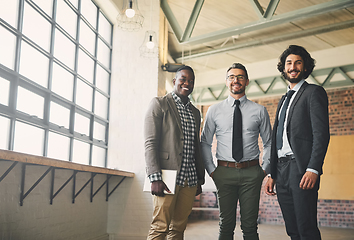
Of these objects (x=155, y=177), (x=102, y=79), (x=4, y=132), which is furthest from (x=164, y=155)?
(x=102, y=79)

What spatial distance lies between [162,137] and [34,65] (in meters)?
2.19

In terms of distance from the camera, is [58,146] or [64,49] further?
[64,49]

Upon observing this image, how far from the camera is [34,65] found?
3.79m

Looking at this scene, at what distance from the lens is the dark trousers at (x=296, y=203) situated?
1986 millimetres

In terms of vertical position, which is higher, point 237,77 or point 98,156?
point 237,77

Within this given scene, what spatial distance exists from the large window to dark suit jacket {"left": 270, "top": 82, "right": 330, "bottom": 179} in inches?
103

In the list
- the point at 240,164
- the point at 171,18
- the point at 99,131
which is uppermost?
the point at 171,18

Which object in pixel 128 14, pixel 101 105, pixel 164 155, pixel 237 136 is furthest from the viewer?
pixel 101 105

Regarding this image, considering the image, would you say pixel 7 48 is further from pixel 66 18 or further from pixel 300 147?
pixel 300 147

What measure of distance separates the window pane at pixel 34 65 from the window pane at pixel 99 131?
4.89ft

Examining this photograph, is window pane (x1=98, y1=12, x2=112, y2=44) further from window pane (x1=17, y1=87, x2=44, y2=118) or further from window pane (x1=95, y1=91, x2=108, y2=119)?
window pane (x1=17, y1=87, x2=44, y2=118)

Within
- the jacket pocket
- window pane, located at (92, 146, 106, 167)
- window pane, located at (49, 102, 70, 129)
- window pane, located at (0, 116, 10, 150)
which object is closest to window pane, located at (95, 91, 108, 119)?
window pane, located at (92, 146, 106, 167)

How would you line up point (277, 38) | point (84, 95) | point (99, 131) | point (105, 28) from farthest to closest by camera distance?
1. point (277, 38)
2. point (105, 28)
3. point (99, 131)
4. point (84, 95)

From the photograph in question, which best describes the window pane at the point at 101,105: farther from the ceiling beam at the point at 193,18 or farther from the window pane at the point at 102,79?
the ceiling beam at the point at 193,18
